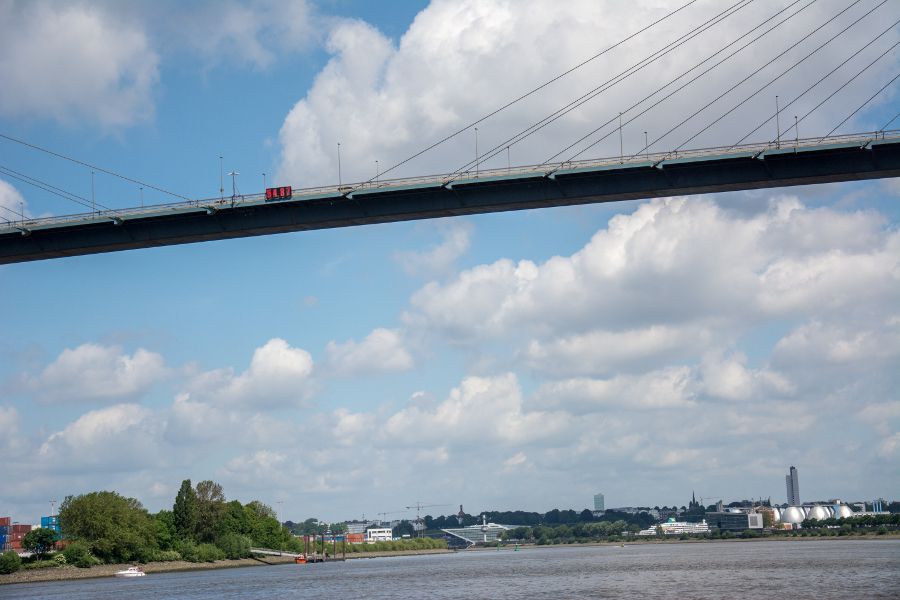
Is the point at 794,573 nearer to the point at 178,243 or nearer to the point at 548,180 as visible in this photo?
the point at 548,180

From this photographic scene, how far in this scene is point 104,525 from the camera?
5138 inches

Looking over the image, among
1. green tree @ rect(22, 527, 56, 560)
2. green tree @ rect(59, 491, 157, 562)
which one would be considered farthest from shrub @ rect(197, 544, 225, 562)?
green tree @ rect(22, 527, 56, 560)

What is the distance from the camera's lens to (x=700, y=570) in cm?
9394

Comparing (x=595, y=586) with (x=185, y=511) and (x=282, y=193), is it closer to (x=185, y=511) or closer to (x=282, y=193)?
(x=282, y=193)

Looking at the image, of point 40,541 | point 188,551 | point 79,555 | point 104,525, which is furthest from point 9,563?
point 188,551

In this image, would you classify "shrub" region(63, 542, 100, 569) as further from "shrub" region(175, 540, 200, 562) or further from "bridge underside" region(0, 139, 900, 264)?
"bridge underside" region(0, 139, 900, 264)

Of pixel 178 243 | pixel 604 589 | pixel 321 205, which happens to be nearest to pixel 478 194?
pixel 321 205

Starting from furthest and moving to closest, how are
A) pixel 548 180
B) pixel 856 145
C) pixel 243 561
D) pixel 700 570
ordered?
pixel 243 561 → pixel 700 570 → pixel 548 180 → pixel 856 145

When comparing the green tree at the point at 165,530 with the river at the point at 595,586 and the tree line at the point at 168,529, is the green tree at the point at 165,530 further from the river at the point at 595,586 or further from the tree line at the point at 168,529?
the river at the point at 595,586

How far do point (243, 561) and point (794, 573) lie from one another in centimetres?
10894

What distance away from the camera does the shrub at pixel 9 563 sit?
112m

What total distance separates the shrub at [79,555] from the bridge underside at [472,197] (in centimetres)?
5783

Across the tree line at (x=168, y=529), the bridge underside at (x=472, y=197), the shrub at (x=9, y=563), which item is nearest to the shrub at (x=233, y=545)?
the tree line at (x=168, y=529)

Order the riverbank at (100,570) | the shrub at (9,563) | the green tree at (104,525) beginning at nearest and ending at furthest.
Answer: the shrub at (9,563) < the riverbank at (100,570) < the green tree at (104,525)
